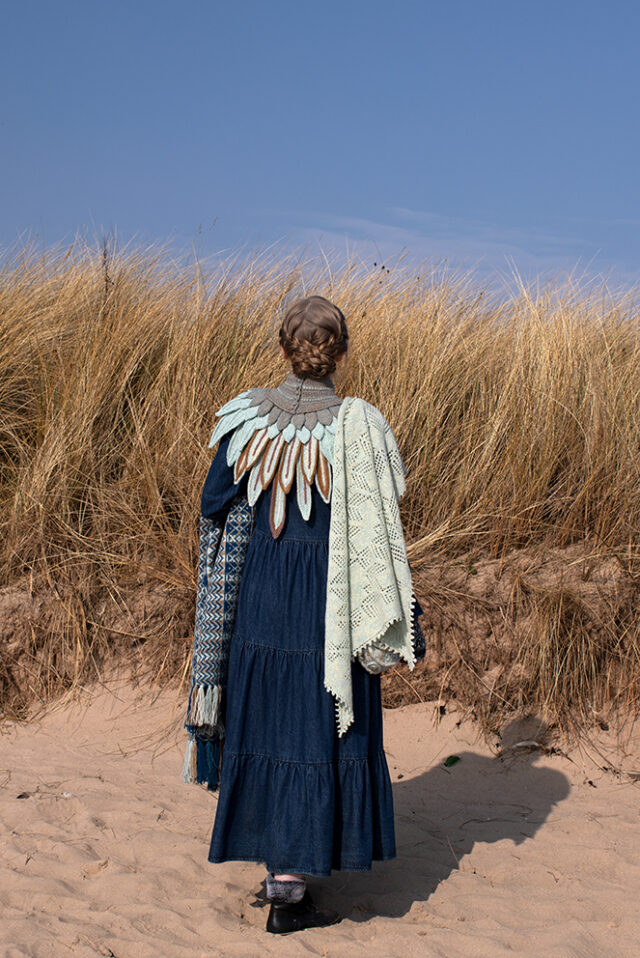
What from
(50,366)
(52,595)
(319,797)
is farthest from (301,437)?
(50,366)

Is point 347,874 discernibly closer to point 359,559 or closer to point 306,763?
point 306,763

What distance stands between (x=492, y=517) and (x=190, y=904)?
8.06ft

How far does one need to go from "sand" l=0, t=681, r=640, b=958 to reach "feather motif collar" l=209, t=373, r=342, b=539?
129 cm

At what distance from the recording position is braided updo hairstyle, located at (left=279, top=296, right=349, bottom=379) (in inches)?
Answer: 100

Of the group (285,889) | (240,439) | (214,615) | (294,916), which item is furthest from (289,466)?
(294,916)

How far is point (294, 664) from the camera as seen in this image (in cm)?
263

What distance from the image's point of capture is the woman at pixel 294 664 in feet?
8.50

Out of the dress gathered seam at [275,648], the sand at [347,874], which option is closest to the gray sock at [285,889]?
the sand at [347,874]

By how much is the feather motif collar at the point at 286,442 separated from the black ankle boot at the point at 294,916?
3.68ft

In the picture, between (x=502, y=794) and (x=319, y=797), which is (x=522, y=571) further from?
(x=319, y=797)

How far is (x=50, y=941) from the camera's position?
2.66 meters

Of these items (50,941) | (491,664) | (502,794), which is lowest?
(50,941)

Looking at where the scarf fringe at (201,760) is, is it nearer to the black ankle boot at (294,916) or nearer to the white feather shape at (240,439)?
the black ankle boot at (294,916)

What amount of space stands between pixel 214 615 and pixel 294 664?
0.93ft
